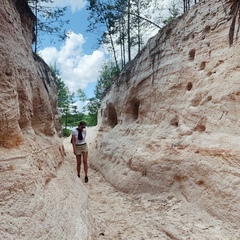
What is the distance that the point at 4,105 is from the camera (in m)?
2.78

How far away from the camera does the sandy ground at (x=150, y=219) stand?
3.28 m

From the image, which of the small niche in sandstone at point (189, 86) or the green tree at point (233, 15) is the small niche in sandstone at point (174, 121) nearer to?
the small niche in sandstone at point (189, 86)

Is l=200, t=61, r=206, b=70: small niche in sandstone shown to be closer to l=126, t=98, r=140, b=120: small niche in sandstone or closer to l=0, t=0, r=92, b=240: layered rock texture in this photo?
l=126, t=98, r=140, b=120: small niche in sandstone

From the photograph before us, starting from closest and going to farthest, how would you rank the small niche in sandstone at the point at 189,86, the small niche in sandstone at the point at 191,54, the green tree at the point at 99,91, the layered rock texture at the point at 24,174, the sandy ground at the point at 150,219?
1. the layered rock texture at the point at 24,174
2. the sandy ground at the point at 150,219
3. the small niche in sandstone at the point at 189,86
4. the small niche in sandstone at the point at 191,54
5. the green tree at the point at 99,91

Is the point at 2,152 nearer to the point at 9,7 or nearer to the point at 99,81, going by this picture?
the point at 9,7

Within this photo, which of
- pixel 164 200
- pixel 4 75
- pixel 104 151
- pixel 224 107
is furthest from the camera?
pixel 104 151

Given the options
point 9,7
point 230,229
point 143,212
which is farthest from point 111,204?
point 9,7

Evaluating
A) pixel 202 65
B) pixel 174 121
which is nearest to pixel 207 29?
pixel 202 65

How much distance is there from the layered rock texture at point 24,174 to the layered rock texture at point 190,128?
170cm

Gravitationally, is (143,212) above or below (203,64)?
below

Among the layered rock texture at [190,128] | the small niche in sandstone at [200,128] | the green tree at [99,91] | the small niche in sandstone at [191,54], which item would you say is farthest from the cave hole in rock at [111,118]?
the green tree at [99,91]

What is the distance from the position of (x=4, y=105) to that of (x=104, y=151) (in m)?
5.48

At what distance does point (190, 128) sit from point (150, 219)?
6.51ft

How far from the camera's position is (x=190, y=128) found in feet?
15.6
